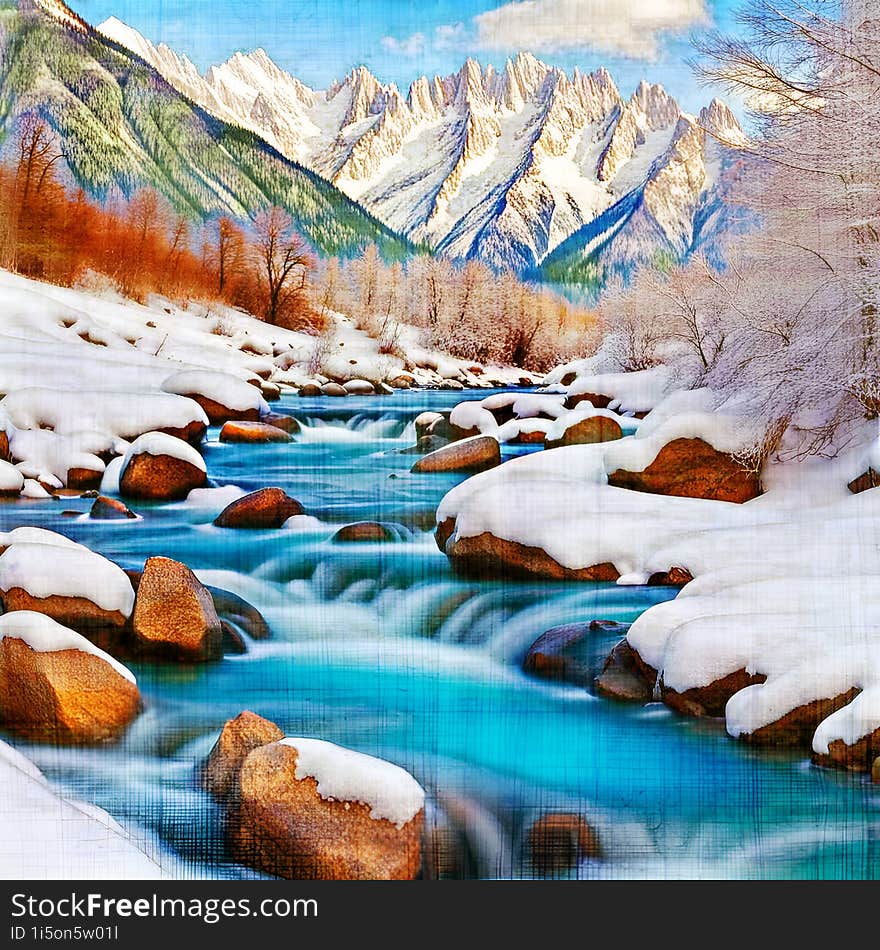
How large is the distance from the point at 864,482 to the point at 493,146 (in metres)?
1.27

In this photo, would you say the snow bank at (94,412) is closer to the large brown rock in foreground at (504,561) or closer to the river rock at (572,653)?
the large brown rock in foreground at (504,561)

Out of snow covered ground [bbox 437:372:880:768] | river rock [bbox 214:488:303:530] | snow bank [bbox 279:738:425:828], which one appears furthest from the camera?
river rock [bbox 214:488:303:530]

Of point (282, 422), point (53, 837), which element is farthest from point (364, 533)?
point (53, 837)

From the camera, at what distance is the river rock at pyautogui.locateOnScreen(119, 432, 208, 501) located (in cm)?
231

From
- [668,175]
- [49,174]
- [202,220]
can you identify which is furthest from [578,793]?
[49,174]

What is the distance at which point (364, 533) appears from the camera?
229cm

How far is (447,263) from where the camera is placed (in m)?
2.43

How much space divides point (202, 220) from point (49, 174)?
15.8 inches

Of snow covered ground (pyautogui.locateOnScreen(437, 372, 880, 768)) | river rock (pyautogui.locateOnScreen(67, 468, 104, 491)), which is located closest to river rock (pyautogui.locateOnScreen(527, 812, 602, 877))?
snow covered ground (pyautogui.locateOnScreen(437, 372, 880, 768))

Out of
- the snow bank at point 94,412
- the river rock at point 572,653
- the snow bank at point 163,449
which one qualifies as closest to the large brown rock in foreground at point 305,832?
the river rock at point 572,653

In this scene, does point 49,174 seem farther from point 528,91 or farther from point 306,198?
point 528,91

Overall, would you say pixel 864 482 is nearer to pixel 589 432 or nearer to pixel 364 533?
pixel 589 432

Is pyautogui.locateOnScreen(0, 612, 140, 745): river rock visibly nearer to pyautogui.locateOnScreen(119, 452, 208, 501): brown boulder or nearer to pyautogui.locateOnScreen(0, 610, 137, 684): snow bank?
pyautogui.locateOnScreen(0, 610, 137, 684): snow bank

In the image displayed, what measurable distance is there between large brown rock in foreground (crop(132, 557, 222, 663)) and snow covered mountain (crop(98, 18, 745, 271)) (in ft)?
3.50
